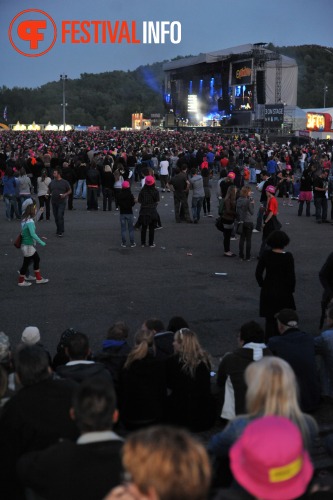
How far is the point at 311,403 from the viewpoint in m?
5.70

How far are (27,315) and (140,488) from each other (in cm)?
724

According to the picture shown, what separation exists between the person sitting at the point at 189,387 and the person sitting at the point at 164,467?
9.38ft

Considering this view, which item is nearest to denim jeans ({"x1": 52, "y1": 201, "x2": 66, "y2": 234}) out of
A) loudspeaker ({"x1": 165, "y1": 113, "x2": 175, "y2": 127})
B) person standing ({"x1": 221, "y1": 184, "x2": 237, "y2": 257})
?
person standing ({"x1": 221, "y1": 184, "x2": 237, "y2": 257})

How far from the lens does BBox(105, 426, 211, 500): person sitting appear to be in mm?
2279

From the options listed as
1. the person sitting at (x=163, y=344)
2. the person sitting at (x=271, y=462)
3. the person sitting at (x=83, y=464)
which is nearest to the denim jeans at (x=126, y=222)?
the person sitting at (x=163, y=344)

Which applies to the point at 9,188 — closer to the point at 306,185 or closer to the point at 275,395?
the point at 306,185

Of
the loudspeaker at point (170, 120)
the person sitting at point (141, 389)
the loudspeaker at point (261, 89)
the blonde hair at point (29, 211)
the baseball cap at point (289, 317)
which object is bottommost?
the person sitting at point (141, 389)

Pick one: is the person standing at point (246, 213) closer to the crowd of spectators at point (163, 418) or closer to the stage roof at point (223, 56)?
the crowd of spectators at point (163, 418)

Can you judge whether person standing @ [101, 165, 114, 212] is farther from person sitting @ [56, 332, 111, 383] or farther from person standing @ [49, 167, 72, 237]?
person sitting @ [56, 332, 111, 383]

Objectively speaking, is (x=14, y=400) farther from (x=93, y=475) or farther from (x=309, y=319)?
(x=309, y=319)

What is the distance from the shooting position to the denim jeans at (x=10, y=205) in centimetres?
1761

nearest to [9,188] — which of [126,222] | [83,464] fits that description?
[126,222]

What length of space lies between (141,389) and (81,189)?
18.8m

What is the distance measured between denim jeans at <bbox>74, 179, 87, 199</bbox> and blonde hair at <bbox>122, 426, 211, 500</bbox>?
21158 mm
